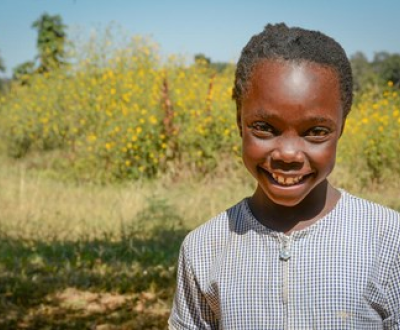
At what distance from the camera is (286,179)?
47.6 inches

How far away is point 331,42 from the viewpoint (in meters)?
1.25

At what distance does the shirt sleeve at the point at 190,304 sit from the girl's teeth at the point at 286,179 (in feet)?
0.93

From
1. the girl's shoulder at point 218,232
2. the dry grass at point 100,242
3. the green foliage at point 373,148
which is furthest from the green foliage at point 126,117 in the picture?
the girl's shoulder at point 218,232

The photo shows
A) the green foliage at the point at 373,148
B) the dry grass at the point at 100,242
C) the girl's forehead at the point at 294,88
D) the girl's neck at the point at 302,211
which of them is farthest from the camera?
the green foliage at the point at 373,148

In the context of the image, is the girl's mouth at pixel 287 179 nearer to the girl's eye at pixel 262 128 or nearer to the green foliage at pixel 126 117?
the girl's eye at pixel 262 128

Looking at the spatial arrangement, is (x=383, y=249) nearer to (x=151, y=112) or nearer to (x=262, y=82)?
(x=262, y=82)

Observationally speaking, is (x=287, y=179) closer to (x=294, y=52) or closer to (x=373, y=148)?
(x=294, y=52)

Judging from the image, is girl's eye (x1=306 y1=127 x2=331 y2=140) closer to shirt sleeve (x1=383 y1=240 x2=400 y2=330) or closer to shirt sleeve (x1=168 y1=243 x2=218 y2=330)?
shirt sleeve (x1=383 y1=240 x2=400 y2=330)

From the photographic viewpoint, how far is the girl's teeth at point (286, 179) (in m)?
1.21

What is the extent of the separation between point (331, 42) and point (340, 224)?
366 mm

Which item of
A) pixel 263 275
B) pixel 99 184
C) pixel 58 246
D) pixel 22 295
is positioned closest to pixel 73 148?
pixel 99 184

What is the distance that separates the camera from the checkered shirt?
119 cm

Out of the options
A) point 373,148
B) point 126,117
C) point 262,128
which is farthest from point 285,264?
point 126,117

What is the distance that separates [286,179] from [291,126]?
105mm
